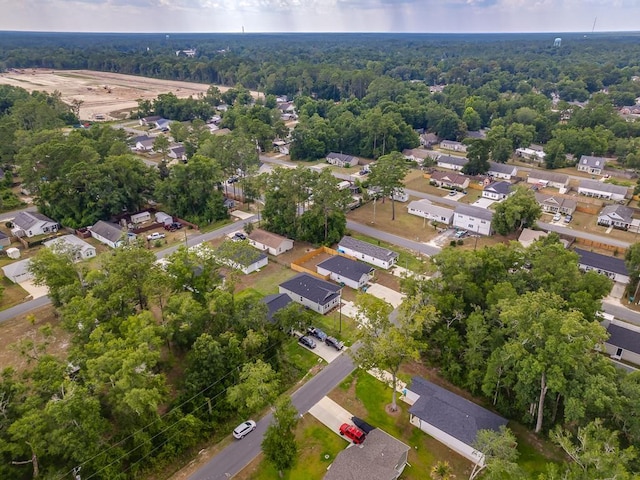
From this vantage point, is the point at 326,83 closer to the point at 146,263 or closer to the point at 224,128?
the point at 224,128

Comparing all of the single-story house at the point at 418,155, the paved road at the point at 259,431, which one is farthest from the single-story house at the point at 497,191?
the paved road at the point at 259,431

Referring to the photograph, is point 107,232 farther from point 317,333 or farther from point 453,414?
point 453,414

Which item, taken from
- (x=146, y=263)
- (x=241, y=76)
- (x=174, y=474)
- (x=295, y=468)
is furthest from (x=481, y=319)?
(x=241, y=76)

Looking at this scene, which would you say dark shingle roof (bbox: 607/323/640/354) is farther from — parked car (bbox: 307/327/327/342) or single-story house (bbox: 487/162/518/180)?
single-story house (bbox: 487/162/518/180)

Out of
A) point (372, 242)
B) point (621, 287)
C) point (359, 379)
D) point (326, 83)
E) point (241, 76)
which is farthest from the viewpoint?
point (241, 76)

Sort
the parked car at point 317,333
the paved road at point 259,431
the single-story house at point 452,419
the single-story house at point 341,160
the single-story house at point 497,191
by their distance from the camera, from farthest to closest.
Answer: the single-story house at point 341,160 < the single-story house at point 497,191 < the parked car at point 317,333 < the single-story house at point 452,419 < the paved road at point 259,431

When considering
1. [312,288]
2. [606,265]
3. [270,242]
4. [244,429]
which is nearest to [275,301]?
[312,288]

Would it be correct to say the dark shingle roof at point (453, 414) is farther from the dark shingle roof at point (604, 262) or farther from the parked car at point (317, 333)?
the dark shingle roof at point (604, 262)

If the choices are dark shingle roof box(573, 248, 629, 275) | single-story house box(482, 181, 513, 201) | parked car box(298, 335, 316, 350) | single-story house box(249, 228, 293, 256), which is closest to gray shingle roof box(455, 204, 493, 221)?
single-story house box(482, 181, 513, 201)
